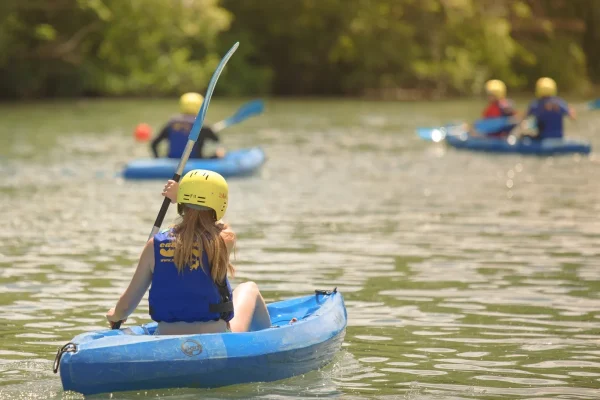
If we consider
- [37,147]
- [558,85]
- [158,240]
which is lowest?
[158,240]

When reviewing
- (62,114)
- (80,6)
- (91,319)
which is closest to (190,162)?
(91,319)

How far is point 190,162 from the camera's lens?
16.1 m

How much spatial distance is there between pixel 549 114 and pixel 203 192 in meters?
14.7

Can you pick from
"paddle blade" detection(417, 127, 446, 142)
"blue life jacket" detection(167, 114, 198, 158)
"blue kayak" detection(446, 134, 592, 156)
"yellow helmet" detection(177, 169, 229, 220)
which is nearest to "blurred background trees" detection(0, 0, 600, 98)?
"paddle blade" detection(417, 127, 446, 142)

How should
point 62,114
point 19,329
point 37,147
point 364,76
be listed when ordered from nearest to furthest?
point 19,329 < point 37,147 < point 62,114 < point 364,76

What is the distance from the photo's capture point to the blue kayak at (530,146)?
2022cm

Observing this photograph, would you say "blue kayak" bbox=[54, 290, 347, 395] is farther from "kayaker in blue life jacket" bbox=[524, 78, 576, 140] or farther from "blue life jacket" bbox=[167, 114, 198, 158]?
"kayaker in blue life jacket" bbox=[524, 78, 576, 140]

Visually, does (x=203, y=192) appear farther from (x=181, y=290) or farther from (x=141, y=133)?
(x=141, y=133)

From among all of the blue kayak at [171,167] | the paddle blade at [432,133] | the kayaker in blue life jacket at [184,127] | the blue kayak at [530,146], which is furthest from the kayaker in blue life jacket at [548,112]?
the kayaker in blue life jacket at [184,127]

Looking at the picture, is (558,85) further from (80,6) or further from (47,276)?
(47,276)

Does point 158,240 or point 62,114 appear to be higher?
point 62,114

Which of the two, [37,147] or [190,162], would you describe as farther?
[37,147]

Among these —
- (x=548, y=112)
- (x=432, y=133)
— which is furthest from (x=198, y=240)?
(x=432, y=133)

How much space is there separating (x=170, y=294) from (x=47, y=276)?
12.3ft
